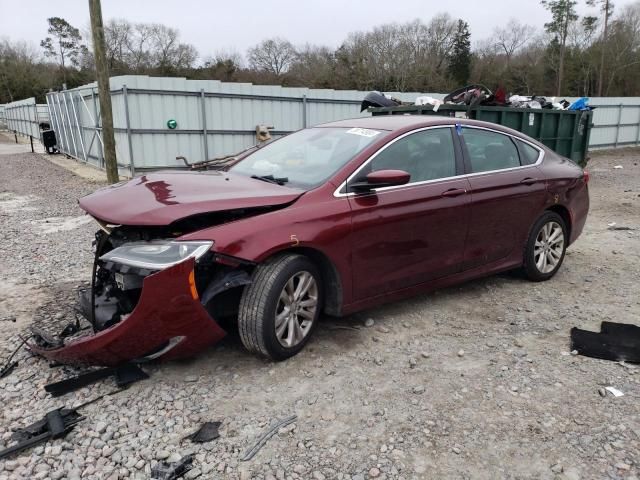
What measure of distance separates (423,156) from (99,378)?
2.90 meters

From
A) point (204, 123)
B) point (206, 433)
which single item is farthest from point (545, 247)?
point (204, 123)

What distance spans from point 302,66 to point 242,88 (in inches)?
1548

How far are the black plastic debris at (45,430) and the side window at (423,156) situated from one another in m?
2.54

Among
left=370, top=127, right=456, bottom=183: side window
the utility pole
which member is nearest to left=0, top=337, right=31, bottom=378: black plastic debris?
left=370, top=127, right=456, bottom=183: side window

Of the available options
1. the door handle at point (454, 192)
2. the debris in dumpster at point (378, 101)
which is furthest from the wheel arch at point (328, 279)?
the debris in dumpster at point (378, 101)

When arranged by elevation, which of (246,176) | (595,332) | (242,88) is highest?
(242,88)

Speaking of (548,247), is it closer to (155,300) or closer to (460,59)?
(155,300)

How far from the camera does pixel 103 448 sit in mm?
2699

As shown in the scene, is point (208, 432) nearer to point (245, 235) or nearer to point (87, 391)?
point (87, 391)

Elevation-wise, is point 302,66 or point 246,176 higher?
point 302,66

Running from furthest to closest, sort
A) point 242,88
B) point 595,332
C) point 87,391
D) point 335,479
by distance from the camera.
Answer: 1. point 242,88
2. point 595,332
3. point 87,391
4. point 335,479

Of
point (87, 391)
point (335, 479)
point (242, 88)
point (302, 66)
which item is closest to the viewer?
point (335, 479)

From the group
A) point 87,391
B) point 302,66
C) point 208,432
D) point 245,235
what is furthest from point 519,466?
point 302,66

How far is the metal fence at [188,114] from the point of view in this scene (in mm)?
14109
